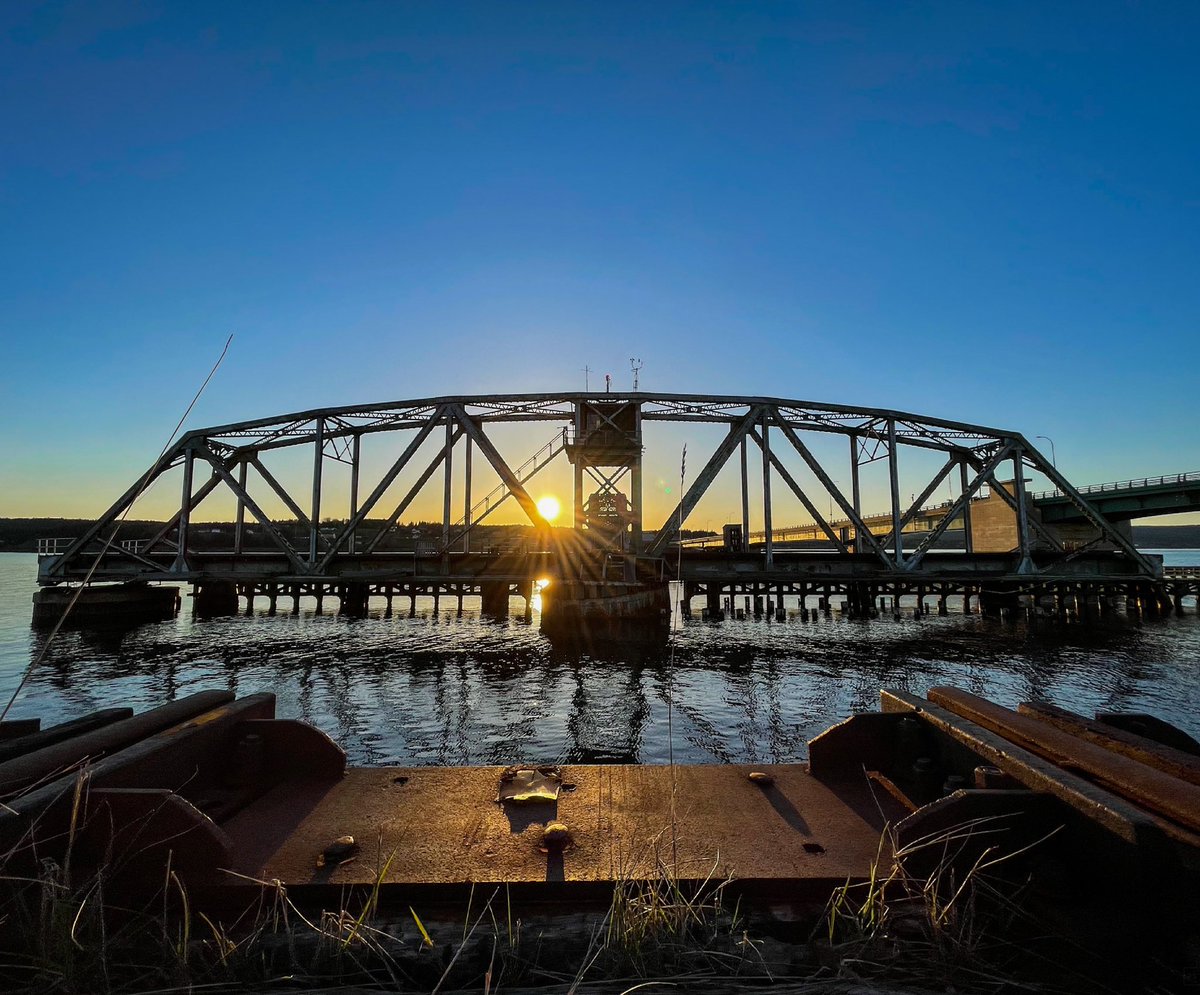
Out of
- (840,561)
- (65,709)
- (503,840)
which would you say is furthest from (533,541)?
(503,840)

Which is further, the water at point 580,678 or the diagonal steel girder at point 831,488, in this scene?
the diagonal steel girder at point 831,488

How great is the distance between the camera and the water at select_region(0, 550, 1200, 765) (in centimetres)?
1435

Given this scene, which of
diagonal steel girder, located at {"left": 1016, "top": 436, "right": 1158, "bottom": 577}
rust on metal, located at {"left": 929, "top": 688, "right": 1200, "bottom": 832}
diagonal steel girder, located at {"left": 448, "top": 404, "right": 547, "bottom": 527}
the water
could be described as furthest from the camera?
diagonal steel girder, located at {"left": 1016, "top": 436, "right": 1158, "bottom": 577}

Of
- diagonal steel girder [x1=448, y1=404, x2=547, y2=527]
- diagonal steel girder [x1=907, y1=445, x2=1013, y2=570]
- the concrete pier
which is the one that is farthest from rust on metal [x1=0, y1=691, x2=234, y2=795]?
the concrete pier

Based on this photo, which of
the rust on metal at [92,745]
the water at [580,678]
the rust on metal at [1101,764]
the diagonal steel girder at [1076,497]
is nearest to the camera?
the rust on metal at [1101,764]

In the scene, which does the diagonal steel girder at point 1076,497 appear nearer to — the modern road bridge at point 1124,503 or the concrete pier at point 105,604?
the modern road bridge at point 1124,503

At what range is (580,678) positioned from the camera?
22188 mm

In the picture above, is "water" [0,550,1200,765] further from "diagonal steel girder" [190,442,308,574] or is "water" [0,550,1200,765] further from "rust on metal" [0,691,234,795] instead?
"rust on metal" [0,691,234,795]

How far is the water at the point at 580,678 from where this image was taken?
14352 millimetres

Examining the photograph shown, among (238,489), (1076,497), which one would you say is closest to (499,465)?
(238,489)

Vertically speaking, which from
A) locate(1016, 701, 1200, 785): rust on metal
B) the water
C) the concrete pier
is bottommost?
the water

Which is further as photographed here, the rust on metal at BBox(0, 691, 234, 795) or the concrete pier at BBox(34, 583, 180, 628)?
the concrete pier at BBox(34, 583, 180, 628)

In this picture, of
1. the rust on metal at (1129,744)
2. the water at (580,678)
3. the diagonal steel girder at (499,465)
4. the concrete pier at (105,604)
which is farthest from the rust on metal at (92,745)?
the concrete pier at (105,604)

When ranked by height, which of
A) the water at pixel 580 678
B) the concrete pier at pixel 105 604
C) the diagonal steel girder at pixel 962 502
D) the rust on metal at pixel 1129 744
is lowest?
the water at pixel 580 678
